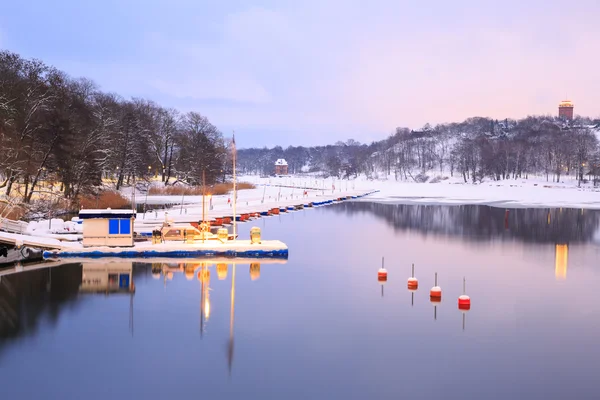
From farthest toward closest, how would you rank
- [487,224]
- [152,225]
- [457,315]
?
[487,224]
[152,225]
[457,315]

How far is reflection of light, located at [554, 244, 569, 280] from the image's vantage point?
103ft

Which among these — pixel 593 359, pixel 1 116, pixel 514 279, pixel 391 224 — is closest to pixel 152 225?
pixel 1 116

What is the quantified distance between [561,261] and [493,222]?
23983 millimetres

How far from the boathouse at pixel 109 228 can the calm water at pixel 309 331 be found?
327cm

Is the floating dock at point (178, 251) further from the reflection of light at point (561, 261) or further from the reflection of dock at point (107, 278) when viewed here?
the reflection of light at point (561, 261)

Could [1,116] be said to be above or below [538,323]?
above

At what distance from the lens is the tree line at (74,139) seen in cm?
5284

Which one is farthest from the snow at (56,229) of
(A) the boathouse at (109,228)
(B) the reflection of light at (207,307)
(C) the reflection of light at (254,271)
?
(B) the reflection of light at (207,307)

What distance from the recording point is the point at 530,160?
15800cm

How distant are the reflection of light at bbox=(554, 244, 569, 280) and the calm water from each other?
0.11 m

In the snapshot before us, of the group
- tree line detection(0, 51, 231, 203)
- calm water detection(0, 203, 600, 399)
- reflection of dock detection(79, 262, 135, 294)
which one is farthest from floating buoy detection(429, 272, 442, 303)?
tree line detection(0, 51, 231, 203)

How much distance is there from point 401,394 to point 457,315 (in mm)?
8363

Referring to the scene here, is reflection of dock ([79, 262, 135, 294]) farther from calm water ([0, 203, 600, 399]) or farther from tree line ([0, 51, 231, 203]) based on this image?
tree line ([0, 51, 231, 203])

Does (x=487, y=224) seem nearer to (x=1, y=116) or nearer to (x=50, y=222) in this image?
(x=50, y=222)
